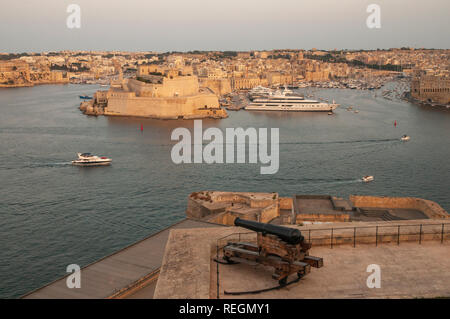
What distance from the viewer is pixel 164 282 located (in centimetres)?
357

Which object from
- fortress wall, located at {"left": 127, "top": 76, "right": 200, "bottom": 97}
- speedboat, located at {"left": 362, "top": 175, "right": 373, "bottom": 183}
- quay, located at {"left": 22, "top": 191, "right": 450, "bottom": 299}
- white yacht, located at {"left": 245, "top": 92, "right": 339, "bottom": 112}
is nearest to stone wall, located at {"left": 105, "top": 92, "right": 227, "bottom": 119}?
fortress wall, located at {"left": 127, "top": 76, "right": 200, "bottom": 97}

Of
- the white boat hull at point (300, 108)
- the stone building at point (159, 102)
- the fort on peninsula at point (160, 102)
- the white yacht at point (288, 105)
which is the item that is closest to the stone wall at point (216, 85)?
the fort on peninsula at point (160, 102)

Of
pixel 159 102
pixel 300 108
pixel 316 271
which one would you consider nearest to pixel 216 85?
pixel 300 108

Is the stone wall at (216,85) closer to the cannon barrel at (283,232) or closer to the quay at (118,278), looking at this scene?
Answer: the quay at (118,278)

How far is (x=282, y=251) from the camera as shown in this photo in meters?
3.62

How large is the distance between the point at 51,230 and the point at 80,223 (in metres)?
0.71

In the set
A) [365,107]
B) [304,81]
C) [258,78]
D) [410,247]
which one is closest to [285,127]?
[365,107]

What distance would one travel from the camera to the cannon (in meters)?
3.54

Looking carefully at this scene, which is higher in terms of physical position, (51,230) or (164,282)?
(164,282)

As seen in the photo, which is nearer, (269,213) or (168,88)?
(269,213)

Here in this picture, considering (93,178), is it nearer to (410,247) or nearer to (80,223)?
(80,223)

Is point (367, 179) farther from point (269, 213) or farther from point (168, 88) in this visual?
point (168, 88)

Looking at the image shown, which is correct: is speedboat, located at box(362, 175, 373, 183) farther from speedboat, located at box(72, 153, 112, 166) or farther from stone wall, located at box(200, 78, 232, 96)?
stone wall, located at box(200, 78, 232, 96)

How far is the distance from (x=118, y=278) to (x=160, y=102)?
2640 cm
